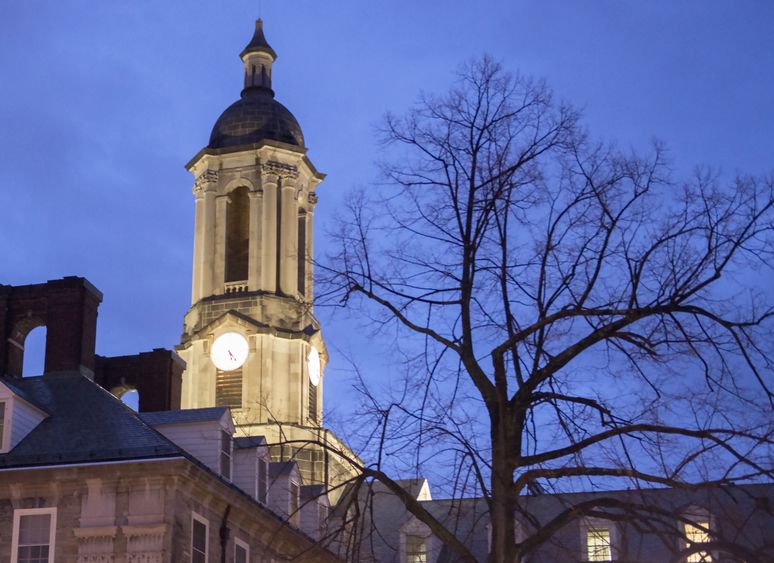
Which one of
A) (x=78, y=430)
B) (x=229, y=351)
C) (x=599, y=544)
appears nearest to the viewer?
(x=78, y=430)

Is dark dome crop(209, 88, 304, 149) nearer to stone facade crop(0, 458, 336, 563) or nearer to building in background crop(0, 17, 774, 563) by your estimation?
building in background crop(0, 17, 774, 563)

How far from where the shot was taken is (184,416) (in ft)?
116

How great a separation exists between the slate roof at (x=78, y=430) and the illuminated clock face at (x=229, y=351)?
27473 mm

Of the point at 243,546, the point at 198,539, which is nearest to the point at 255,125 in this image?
the point at 243,546

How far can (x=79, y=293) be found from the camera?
35.5 meters

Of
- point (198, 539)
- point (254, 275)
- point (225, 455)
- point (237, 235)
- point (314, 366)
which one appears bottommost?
point (198, 539)

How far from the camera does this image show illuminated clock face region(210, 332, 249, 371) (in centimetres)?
6284

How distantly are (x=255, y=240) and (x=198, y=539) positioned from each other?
1395 inches

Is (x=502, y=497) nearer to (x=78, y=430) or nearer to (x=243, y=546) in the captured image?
(x=78, y=430)

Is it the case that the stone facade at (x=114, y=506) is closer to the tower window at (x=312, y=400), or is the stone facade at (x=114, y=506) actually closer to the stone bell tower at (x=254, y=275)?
the stone bell tower at (x=254, y=275)

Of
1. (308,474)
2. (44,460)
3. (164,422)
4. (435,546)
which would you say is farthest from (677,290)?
(308,474)

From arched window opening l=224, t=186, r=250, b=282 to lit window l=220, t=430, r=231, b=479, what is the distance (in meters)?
30.7

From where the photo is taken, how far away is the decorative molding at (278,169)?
66.6m

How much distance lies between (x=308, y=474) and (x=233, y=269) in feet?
39.4
